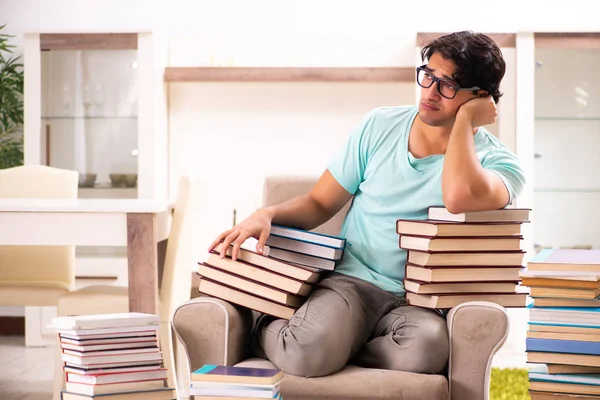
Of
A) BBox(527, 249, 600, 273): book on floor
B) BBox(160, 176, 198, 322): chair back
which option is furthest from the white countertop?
BBox(527, 249, 600, 273): book on floor

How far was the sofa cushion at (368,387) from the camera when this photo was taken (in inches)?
67.9

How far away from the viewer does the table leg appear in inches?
106

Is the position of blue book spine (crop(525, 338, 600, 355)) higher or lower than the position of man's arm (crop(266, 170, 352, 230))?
lower

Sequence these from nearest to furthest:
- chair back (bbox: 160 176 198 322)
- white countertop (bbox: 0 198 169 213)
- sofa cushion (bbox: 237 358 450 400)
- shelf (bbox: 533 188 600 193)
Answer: sofa cushion (bbox: 237 358 450 400)
white countertop (bbox: 0 198 169 213)
chair back (bbox: 160 176 198 322)
shelf (bbox: 533 188 600 193)

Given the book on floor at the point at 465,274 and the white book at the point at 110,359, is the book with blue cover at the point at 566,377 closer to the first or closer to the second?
the book on floor at the point at 465,274

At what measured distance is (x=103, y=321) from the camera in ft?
5.78

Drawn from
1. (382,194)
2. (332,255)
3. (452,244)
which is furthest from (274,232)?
(452,244)

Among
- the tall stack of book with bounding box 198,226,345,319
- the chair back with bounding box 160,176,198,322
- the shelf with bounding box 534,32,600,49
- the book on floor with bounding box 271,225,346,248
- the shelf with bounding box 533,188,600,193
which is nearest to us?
the tall stack of book with bounding box 198,226,345,319

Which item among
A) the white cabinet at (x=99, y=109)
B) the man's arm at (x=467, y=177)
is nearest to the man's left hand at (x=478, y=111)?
the man's arm at (x=467, y=177)

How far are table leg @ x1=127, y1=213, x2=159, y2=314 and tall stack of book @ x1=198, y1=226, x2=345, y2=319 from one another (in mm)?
692

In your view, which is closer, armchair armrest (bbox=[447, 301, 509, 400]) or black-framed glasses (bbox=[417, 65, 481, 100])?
armchair armrest (bbox=[447, 301, 509, 400])

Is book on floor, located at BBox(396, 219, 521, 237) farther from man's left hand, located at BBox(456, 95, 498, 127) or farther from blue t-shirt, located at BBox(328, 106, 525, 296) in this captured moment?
man's left hand, located at BBox(456, 95, 498, 127)

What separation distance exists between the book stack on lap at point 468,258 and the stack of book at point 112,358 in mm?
631

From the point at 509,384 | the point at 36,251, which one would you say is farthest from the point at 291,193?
the point at 36,251
